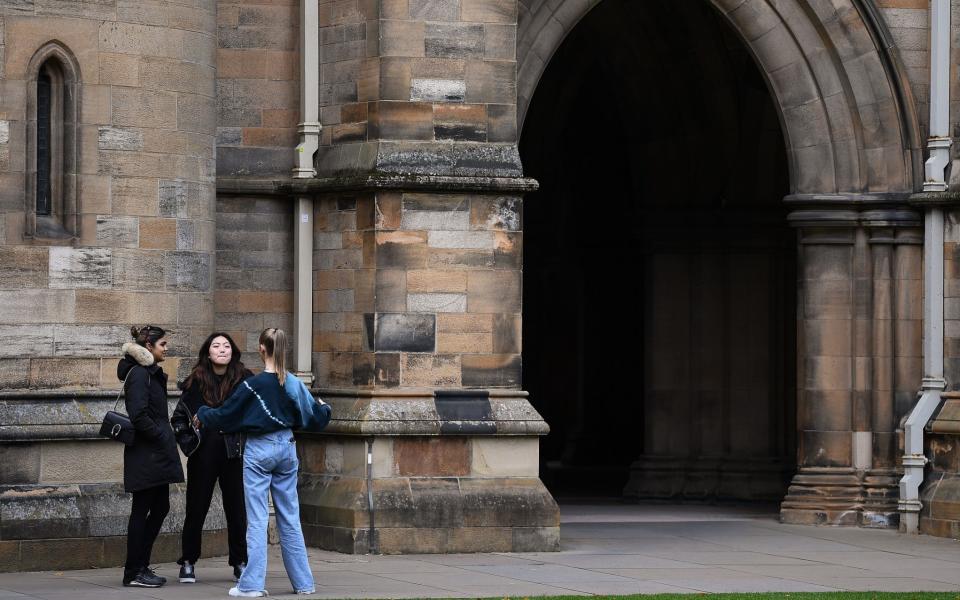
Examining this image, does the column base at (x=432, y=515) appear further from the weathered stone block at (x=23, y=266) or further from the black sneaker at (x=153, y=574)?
the weathered stone block at (x=23, y=266)

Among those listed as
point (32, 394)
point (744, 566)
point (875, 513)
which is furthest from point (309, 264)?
point (875, 513)

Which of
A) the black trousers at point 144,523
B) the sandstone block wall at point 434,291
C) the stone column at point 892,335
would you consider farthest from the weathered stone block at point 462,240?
the stone column at point 892,335

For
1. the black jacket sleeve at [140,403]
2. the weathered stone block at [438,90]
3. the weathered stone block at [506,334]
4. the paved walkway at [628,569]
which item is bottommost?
the paved walkway at [628,569]

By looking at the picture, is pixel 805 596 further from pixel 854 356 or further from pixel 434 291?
pixel 854 356

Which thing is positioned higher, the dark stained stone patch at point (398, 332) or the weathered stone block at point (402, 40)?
the weathered stone block at point (402, 40)

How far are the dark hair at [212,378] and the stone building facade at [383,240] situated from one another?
1341 millimetres

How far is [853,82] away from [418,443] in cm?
502

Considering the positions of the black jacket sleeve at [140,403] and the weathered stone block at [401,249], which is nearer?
the black jacket sleeve at [140,403]

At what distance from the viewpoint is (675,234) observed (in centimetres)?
1936

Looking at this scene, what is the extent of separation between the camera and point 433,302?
14.1 m

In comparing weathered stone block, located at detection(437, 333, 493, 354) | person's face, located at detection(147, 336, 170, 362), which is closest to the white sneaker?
person's face, located at detection(147, 336, 170, 362)

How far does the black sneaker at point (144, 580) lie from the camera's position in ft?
38.4

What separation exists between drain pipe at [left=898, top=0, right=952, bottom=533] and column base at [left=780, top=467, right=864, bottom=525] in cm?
45

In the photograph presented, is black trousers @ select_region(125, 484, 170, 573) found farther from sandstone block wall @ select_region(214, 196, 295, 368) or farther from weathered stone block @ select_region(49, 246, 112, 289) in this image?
sandstone block wall @ select_region(214, 196, 295, 368)
